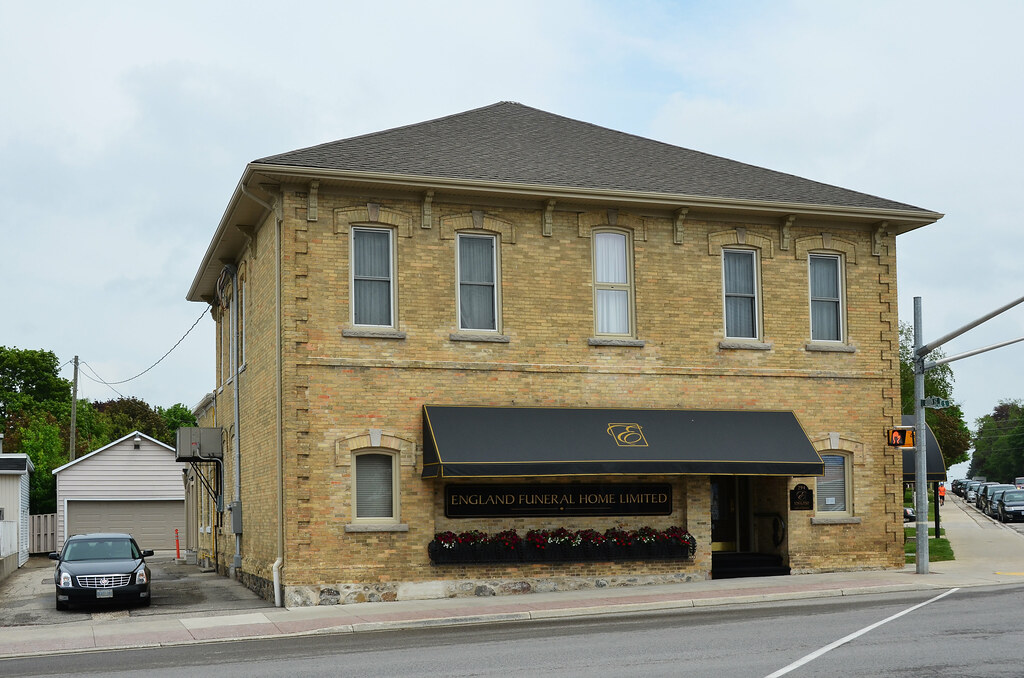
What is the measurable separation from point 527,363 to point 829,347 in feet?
22.4

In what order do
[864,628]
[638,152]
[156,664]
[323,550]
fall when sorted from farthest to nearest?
[638,152]
[323,550]
[864,628]
[156,664]

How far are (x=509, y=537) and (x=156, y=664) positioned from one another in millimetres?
8596

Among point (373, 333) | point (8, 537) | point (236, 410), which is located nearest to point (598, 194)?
point (373, 333)

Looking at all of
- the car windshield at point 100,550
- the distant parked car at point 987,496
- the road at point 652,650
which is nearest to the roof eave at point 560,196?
the car windshield at point 100,550

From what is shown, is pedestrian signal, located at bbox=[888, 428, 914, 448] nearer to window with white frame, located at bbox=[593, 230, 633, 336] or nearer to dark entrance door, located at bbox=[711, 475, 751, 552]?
dark entrance door, located at bbox=[711, 475, 751, 552]

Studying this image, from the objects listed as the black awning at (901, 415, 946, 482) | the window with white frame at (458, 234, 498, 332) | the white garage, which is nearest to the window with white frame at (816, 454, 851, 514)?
the black awning at (901, 415, 946, 482)

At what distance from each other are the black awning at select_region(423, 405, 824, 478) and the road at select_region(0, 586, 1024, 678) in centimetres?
371

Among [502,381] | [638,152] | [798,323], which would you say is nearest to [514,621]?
[502,381]

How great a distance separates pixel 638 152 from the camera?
25.8m

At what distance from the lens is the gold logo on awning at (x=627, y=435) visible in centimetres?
2162

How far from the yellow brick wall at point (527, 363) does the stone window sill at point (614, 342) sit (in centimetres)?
14

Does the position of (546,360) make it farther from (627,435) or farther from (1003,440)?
(1003,440)

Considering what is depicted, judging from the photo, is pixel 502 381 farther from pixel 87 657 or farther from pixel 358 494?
pixel 87 657

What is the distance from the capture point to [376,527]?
2052cm
